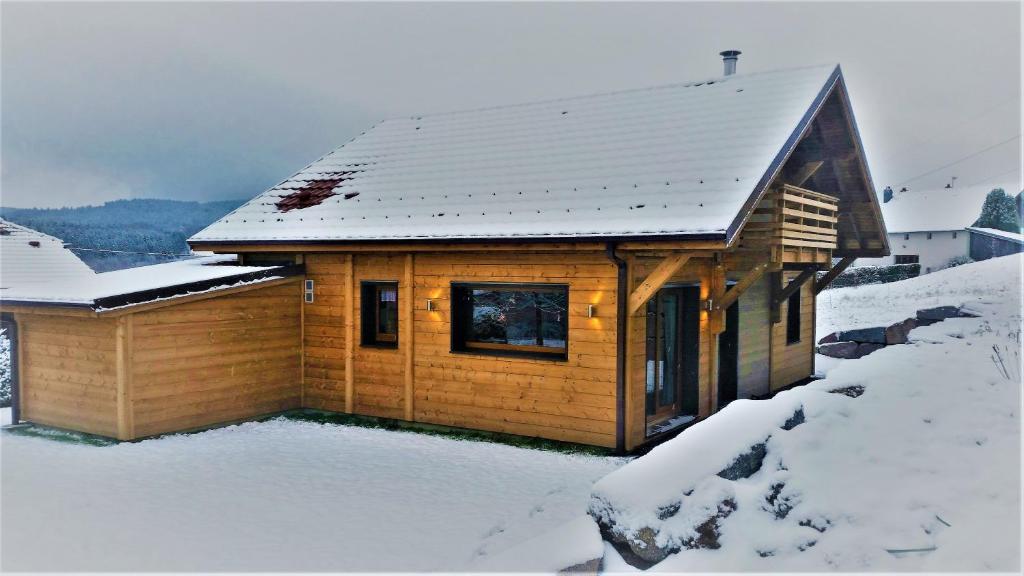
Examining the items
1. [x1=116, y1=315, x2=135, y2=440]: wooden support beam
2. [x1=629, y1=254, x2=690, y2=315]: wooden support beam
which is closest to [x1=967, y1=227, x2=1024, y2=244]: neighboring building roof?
[x1=629, y1=254, x2=690, y2=315]: wooden support beam

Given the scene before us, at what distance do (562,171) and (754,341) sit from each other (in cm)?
448

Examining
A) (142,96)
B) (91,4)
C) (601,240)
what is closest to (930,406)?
(601,240)

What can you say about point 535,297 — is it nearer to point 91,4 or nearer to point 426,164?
point 426,164

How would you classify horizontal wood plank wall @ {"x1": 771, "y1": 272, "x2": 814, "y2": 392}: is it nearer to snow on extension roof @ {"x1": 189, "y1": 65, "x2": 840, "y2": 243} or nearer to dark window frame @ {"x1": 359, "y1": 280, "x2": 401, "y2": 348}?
snow on extension roof @ {"x1": 189, "y1": 65, "x2": 840, "y2": 243}

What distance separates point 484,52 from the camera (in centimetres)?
2450

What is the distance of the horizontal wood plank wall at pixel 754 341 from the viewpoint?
36.6 ft

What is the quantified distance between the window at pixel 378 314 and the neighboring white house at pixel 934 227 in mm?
35729

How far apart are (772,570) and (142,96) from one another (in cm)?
4939

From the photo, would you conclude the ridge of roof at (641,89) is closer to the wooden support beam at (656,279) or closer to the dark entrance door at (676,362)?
the dark entrance door at (676,362)

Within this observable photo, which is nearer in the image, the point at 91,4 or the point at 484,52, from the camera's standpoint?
the point at 91,4

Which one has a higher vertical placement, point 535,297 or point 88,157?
point 88,157

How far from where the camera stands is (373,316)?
1055 cm

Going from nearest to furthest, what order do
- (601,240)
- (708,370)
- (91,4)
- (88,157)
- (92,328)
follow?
(601,240), (92,328), (708,370), (91,4), (88,157)

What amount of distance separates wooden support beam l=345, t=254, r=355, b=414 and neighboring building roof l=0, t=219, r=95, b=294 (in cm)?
1353
